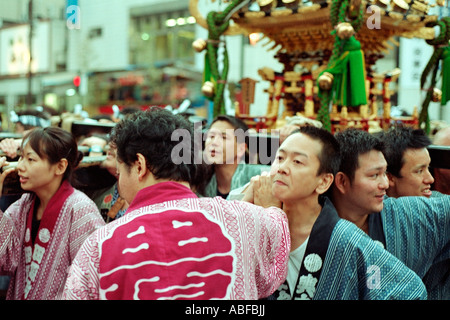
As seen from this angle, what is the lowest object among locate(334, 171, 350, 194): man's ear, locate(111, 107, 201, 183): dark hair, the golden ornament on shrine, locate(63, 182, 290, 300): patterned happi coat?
locate(63, 182, 290, 300): patterned happi coat

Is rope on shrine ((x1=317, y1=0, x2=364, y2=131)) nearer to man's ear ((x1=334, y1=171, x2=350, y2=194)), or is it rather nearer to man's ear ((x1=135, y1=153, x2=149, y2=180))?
man's ear ((x1=334, y1=171, x2=350, y2=194))

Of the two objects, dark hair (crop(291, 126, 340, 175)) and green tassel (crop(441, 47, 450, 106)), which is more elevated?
green tassel (crop(441, 47, 450, 106))

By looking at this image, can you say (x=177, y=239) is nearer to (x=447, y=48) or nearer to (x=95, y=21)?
(x=447, y=48)

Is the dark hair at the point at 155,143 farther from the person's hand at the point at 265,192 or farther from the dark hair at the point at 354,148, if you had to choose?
the dark hair at the point at 354,148

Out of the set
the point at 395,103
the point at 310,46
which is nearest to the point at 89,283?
the point at 310,46

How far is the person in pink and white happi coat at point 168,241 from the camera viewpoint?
1448 mm

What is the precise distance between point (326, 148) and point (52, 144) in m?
1.54

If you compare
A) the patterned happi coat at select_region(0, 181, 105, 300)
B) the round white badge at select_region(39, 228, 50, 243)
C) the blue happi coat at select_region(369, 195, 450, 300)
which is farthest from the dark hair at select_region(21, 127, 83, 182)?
the blue happi coat at select_region(369, 195, 450, 300)

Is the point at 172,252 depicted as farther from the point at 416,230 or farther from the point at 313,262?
the point at 416,230

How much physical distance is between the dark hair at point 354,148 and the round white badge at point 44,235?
1590mm

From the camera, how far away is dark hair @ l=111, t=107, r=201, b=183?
170 centimetres

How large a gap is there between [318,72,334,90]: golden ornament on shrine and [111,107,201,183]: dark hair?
6.40 ft

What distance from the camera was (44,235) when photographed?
98.5 inches

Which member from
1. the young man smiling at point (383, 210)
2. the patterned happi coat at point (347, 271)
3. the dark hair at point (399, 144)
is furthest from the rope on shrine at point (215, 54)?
the patterned happi coat at point (347, 271)
